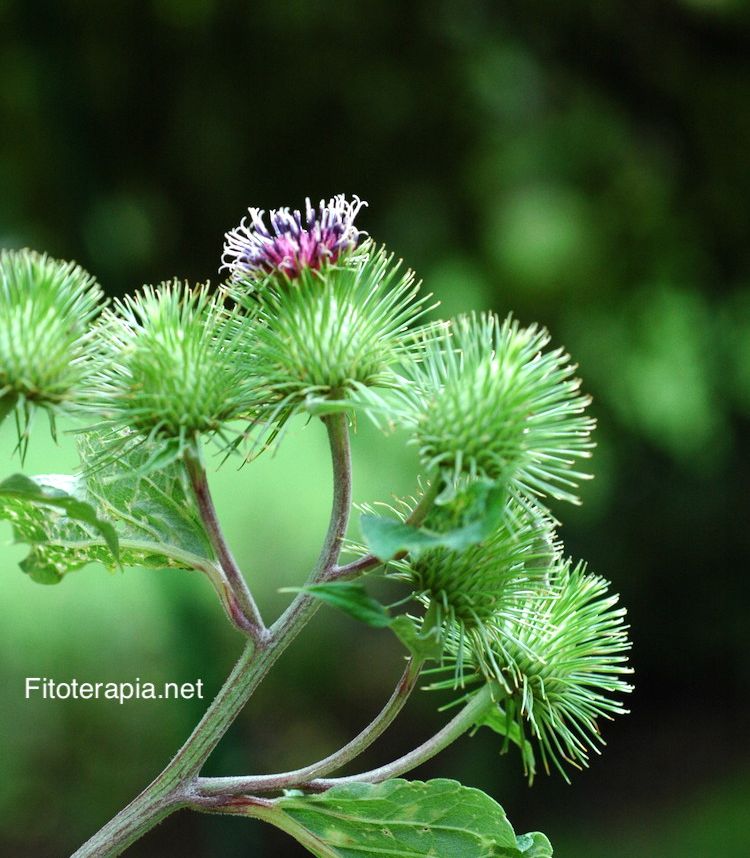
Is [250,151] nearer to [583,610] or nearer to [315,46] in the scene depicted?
[315,46]

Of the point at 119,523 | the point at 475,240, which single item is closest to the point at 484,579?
the point at 119,523

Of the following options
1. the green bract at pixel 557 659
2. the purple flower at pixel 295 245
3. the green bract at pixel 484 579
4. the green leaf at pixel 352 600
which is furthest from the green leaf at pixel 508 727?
the purple flower at pixel 295 245

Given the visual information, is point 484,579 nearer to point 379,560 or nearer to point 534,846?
point 379,560

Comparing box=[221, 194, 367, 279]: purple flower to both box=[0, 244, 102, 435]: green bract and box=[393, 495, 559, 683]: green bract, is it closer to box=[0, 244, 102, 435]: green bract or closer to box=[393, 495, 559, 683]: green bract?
box=[0, 244, 102, 435]: green bract

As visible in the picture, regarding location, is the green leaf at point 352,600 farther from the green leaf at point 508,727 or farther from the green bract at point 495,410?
the green leaf at point 508,727

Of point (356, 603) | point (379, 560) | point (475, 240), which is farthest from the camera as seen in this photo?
point (475, 240)
